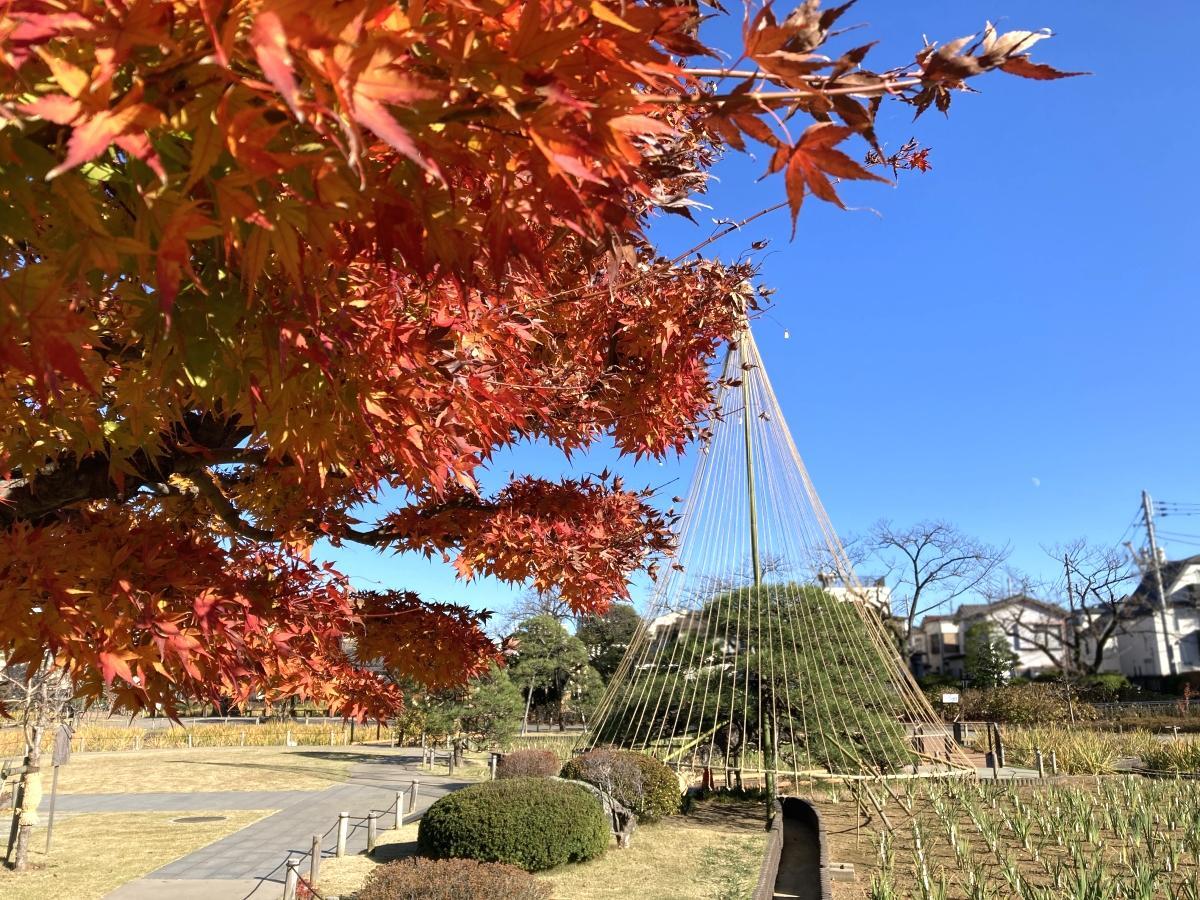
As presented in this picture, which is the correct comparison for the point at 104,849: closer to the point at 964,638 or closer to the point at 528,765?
the point at 528,765

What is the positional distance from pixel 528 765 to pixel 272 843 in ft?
15.4

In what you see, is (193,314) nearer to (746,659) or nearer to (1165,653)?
(746,659)

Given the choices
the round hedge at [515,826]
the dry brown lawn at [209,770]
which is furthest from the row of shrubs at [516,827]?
the dry brown lawn at [209,770]

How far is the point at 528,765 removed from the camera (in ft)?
48.8

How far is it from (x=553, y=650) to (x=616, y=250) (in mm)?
33104

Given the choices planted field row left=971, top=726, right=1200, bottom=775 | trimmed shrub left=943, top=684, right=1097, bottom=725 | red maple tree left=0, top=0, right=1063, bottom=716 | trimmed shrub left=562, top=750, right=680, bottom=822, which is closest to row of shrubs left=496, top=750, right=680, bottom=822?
trimmed shrub left=562, top=750, right=680, bottom=822

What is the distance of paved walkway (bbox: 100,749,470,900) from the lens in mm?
9023

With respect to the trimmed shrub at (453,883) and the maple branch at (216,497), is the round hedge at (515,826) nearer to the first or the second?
the trimmed shrub at (453,883)

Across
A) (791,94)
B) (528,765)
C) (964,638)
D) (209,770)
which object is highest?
(964,638)

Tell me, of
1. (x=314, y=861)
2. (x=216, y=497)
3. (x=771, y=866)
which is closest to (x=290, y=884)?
(x=314, y=861)

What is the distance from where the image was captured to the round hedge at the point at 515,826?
902 cm

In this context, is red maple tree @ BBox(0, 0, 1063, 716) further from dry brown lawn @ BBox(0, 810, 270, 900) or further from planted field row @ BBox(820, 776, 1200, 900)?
dry brown lawn @ BBox(0, 810, 270, 900)

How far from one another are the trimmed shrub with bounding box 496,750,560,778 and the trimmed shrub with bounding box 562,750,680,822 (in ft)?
9.15

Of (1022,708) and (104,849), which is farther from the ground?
(1022,708)
